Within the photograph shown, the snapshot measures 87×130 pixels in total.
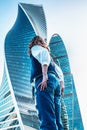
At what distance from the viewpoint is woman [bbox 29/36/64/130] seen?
2217mm

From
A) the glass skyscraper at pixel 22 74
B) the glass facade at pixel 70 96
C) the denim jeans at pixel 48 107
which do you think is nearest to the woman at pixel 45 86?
the denim jeans at pixel 48 107

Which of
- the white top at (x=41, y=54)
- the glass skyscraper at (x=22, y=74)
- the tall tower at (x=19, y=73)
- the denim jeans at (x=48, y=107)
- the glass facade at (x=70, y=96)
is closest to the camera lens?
the denim jeans at (x=48, y=107)

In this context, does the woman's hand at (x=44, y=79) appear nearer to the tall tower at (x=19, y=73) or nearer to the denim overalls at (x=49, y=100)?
the denim overalls at (x=49, y=100)

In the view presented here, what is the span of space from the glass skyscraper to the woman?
105ft

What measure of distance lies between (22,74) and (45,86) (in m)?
41.2

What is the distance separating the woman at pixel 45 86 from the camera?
2.22 meters

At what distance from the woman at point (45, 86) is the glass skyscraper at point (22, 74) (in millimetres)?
31985

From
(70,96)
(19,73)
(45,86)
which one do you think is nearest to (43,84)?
(45,86)

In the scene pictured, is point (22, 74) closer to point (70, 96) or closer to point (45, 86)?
point (70, 96)

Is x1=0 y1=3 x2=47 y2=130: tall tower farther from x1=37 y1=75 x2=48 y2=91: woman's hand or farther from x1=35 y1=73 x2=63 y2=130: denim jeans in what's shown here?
x1=37 y1=75 x2=48 y2=91: woman's hand

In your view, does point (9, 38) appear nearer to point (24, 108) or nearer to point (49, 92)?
point (24, 108)

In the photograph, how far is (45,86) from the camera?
2.24 metres

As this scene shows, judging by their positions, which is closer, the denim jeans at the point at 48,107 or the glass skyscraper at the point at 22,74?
the denim jeans at the point at 48,107

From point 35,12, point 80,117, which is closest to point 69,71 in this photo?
point 80,117
